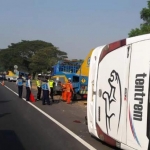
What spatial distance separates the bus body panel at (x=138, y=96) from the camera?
548 cm

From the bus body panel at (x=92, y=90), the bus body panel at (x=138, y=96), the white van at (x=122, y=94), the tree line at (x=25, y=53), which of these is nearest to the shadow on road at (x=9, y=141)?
the bus body panel at (x=92, y=90)

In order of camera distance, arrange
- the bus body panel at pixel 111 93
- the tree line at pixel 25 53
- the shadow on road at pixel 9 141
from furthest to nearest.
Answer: the tree line at pixel 25 53
the shadow on road at pixel 9 141
the bus body panel at pixel 111 93

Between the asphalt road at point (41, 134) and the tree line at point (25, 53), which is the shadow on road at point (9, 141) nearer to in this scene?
the asphalt road at point (41, 134)

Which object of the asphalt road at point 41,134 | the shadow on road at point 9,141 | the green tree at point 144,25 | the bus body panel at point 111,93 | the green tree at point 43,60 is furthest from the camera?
the green tree at point 43,60

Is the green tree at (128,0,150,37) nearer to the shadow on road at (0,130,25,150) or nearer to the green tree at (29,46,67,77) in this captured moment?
the shadow on road at (0,130,25,150)

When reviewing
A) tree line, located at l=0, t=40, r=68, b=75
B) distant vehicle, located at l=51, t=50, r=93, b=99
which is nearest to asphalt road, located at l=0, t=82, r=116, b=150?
distant vehicle, located at l=51, t=50, r=93, b=99

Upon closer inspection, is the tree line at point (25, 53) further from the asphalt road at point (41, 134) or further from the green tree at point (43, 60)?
the asphalt road at point (41, 134)

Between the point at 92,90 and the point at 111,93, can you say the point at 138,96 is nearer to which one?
the point at 111,93

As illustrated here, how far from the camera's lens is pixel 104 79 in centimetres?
719

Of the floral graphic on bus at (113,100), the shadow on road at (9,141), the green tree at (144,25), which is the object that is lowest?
the shadow on road at (9,141)

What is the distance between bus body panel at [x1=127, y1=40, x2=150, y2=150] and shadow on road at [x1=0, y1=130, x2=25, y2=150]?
2911mm

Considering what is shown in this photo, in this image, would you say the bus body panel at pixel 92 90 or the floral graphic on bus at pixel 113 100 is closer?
the floral graphic on bus at pixel 113 100

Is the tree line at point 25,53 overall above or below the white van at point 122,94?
above

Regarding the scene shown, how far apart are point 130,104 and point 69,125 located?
550 centimetres
